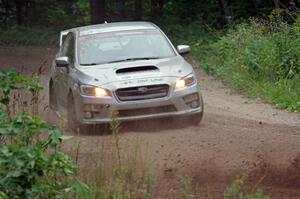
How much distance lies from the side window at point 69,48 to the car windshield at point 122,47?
0.63ft

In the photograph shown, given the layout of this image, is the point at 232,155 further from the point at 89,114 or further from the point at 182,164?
the point at 89,114

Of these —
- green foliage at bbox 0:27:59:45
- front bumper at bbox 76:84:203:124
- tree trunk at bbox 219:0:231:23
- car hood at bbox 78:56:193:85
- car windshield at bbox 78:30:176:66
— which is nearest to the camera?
front bumper at bbox 76:84:203:124

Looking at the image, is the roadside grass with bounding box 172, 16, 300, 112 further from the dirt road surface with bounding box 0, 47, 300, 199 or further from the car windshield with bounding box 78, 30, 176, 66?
the car windshield with bounding box 78, 30, 176, 66

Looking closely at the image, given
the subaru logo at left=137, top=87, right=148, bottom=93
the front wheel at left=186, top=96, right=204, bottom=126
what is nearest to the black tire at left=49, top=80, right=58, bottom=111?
the subaru logo at left=137, top=87, right=148, bottom=93

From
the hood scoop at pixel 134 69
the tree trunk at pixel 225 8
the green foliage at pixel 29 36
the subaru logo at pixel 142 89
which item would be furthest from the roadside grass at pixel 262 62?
the green foliage at pixel 29 36

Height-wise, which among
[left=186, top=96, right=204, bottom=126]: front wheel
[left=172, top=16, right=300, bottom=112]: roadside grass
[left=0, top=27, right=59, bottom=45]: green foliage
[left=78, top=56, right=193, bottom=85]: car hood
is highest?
[left=78, top=56, right=193, bottom=85]: car hood

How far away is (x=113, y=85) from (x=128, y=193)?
15.8 feet

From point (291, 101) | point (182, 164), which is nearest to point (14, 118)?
point (182, 164)

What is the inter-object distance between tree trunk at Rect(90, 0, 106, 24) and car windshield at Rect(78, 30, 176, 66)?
1808 centimetres

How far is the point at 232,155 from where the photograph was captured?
947 centimetres

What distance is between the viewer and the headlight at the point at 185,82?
37.9 feet

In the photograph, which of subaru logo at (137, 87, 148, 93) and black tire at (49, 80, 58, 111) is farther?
black tire at (49, 80, 58, 111)

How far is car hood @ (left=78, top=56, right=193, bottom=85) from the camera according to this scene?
11.5 metres

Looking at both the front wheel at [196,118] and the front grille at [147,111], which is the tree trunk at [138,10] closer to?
the front wheel at [196,118]
